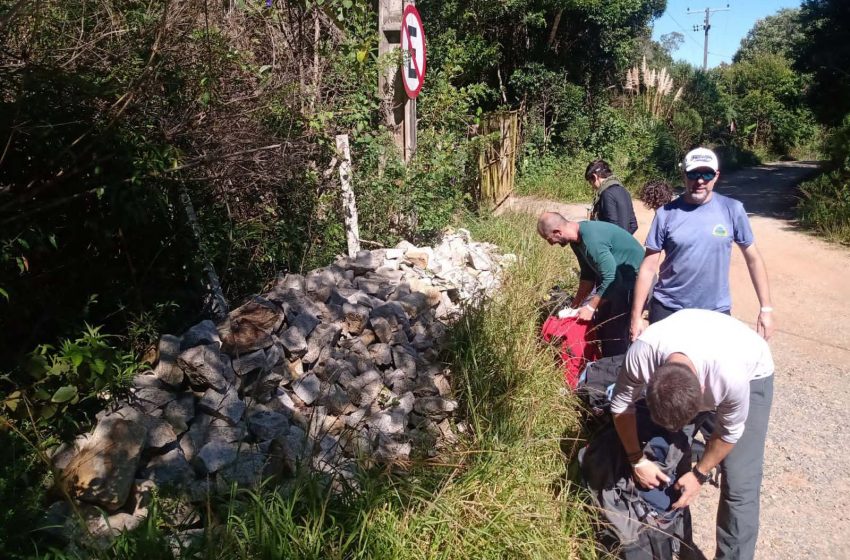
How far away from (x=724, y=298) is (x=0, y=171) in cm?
373

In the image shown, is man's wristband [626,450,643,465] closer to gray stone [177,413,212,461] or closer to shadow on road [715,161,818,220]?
gray stone [177,413,212,461]

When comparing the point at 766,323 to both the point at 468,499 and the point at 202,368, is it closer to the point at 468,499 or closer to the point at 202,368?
the point at 468,499

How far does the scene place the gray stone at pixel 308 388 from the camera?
3318 millimetres

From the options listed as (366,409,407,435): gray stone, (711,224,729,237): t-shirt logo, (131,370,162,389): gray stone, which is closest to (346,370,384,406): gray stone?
(366,409,407,435): gray stone

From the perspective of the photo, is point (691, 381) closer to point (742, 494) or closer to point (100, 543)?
point (742, 494)

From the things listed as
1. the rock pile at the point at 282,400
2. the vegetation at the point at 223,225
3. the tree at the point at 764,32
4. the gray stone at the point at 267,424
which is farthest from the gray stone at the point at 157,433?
the tree at the point at 764,32

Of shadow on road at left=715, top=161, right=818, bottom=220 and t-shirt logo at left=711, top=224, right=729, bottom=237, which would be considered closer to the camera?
t-shirt logo at left=711, top=224, right=729, bottom=237

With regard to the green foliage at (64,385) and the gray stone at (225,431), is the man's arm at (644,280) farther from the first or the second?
the green foliage at (64,385)

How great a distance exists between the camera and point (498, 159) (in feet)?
37.7

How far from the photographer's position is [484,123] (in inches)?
417

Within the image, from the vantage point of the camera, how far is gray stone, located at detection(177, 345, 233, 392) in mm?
3012

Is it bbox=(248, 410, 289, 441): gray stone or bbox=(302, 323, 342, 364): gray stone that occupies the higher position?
bbox=(302, 323, 342, 364): gray stone

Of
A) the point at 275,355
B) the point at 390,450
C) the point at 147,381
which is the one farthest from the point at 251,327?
the point at 390,450

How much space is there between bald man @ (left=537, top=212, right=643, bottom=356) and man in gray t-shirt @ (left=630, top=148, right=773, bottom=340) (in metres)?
0.48
